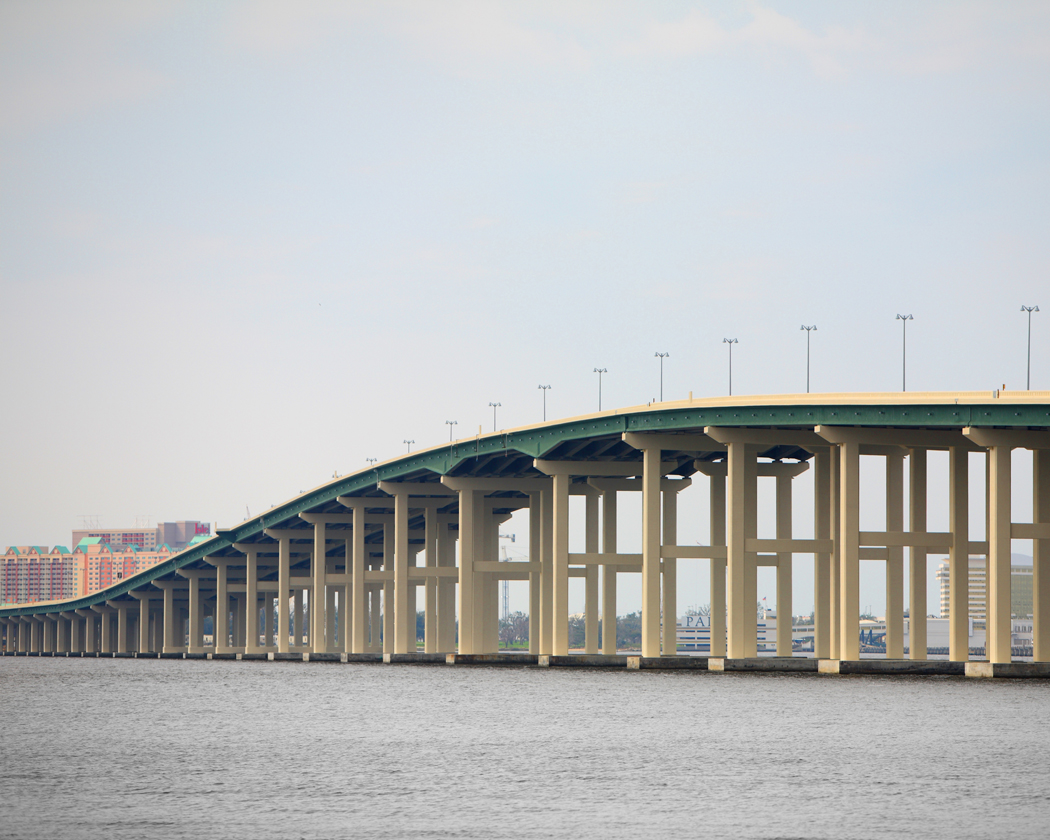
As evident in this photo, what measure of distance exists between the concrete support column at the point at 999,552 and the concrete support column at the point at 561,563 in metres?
27.8

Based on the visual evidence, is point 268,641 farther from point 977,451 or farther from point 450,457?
point 977,451

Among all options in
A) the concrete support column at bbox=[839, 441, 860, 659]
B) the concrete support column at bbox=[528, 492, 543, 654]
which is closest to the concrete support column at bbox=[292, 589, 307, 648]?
the concrete support column at bbox=[528, 492, 543, 654]

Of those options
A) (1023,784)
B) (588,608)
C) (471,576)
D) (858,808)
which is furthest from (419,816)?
(588,608)

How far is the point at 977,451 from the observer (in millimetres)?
74000

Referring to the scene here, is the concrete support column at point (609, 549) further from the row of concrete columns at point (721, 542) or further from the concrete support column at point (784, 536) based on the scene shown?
the concrete support column at point (784, 536)

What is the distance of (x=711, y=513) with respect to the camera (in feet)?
313

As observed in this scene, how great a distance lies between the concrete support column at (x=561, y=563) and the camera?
8888 centimetres

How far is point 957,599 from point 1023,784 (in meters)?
47.4

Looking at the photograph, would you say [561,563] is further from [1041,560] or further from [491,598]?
[491,598]

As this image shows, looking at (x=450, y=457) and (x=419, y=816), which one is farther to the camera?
(x=450, y=457)

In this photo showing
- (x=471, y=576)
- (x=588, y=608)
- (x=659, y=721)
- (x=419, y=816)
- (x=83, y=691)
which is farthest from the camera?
(x=588, y=608)

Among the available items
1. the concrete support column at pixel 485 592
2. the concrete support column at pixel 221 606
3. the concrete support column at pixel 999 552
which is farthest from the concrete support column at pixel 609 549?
the concrete support column at pixel 221 606

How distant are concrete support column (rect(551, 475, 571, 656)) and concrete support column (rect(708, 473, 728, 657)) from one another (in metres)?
8.29

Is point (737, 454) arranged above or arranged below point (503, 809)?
above
